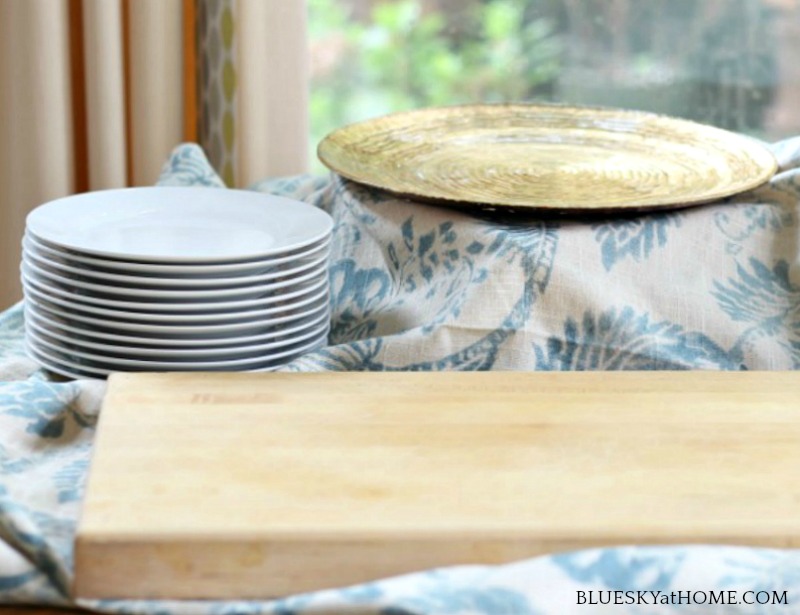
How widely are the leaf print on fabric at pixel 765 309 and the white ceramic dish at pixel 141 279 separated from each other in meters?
0.37

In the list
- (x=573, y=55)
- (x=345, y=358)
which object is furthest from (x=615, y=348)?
(x=573, y=55)

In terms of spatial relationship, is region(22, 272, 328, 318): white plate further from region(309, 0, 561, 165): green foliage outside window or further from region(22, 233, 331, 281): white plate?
region(309, 0, 561, 165): green foliage outside window

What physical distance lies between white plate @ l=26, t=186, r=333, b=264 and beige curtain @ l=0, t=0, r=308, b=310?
68cm

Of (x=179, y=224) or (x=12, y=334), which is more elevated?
(x=179, y=224)

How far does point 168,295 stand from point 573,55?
1509 millimetres

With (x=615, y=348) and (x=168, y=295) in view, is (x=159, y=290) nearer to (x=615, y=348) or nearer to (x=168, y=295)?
(x=168, y=295)

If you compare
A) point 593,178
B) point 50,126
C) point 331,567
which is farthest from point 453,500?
point 50,126

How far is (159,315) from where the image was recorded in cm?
96

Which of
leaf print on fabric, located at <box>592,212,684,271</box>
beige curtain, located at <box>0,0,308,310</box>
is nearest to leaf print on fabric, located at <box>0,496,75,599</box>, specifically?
leaf print on fabric, located at <box>592,212,684,271</box>

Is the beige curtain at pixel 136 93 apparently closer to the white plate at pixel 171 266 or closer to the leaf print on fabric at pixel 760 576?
the white plate at pixel 171 266

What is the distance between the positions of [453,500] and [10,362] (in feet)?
1.45

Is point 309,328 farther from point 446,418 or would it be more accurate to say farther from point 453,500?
point 453,500

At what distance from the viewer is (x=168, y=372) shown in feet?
3.12

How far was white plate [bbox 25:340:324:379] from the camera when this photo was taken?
1.00 m
